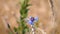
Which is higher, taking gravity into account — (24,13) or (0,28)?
(24,13)

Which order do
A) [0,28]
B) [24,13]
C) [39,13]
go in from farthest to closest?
[39,13] → [0,28] → [24,13]

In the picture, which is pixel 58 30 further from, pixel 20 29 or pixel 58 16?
pixel 20 29

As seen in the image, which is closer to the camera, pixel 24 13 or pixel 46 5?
pixel 24 13

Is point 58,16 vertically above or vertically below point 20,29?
below

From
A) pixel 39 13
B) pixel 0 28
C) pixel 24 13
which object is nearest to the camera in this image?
pixel 24 13

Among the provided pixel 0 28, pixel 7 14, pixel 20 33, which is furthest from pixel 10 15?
pixel 20 33

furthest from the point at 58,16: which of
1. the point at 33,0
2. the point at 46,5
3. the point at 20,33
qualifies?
the point at 20,33

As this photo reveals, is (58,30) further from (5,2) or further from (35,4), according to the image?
(5,2)

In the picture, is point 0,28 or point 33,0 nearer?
point 0,28

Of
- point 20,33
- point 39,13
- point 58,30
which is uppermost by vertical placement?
point 20,33
